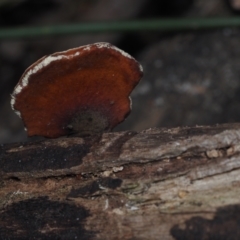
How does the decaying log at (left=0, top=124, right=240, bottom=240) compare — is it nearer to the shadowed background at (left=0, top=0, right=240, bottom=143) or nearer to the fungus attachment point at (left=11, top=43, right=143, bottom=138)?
the fungus attachment point at (left=11, top=43, right=143, bottom=138)

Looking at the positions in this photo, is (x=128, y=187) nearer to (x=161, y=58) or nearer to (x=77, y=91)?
(x=77, y=91)

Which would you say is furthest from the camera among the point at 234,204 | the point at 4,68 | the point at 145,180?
the point at 4,68

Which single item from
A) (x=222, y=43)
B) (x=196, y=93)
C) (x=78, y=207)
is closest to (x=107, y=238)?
(x=78, y=207)

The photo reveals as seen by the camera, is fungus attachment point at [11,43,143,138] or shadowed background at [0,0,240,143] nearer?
fungus attachment point at [11,43,143,138]

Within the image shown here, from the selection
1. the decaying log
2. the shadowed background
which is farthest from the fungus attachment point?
the shadowed background

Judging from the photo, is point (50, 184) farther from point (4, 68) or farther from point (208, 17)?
point (4, 68)

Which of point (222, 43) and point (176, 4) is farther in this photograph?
point (176, 4)

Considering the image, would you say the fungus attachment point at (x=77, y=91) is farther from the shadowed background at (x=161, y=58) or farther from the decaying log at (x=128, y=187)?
the shadowed background at (x=161, y=58)
